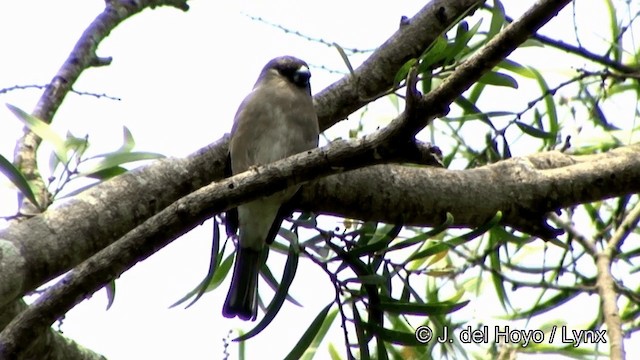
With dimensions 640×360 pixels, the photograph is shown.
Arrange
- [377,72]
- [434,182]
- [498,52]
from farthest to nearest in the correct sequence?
[377,72] → [434,182] → [498,52]

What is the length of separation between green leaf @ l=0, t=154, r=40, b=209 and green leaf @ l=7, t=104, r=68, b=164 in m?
0.24

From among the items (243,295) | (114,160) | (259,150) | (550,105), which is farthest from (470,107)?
(114,160)

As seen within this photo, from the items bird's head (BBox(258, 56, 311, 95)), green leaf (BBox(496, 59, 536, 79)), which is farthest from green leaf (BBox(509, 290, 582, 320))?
bird's head (BBox(258, 56, 311, 95))

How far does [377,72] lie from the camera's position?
8.43ft

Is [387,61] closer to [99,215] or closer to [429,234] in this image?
[429,234]

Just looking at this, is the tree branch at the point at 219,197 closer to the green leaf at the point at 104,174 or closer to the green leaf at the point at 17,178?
the green leaf at the point at 17,178

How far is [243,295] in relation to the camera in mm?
2793

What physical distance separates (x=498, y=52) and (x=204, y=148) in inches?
40.4

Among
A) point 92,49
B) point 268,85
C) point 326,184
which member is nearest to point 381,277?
point 326,184

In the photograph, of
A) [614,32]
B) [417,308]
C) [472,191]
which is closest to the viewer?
[417,308]

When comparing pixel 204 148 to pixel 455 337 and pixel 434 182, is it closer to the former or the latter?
pixel 434 182

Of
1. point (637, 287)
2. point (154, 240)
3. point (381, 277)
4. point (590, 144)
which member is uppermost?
point (590, 144)

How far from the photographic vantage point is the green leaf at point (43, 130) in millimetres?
2289

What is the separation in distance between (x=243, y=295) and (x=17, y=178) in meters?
0.95
